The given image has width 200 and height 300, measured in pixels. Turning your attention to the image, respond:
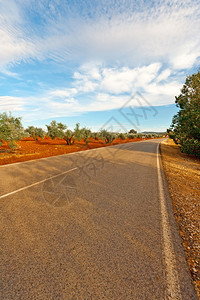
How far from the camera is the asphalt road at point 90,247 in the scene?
1.68 meters

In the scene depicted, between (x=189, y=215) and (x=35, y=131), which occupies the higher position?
(x=35, y=131)

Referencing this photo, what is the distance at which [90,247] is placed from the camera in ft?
7.52

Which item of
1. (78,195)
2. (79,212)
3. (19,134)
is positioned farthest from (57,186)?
(19,134)

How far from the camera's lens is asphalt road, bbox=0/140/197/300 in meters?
1.68

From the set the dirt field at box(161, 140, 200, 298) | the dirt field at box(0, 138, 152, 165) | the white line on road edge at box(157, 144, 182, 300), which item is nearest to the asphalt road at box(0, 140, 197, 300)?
the white line on road edge at box(157, 144, 182, 300)

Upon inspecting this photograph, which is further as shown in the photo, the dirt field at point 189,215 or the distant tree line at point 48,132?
the distant tree line at point 48,132

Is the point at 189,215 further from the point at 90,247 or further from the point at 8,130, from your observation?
the point at 8,130

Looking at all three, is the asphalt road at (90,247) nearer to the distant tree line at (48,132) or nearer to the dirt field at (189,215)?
the dirt field at (189,215)

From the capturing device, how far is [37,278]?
69.9 inches

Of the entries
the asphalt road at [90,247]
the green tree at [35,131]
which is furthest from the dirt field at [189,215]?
the green tree at [35,131]

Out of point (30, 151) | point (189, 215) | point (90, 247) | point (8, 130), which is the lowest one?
point (189, 215)

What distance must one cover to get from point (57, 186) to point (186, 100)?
17.6 metres

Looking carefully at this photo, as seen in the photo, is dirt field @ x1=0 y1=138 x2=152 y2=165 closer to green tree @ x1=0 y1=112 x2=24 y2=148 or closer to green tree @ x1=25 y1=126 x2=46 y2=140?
green tree @ x1=0 y1=112 x2=24 y2=148

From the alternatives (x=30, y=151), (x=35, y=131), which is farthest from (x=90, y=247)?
(x=35, y=131)
